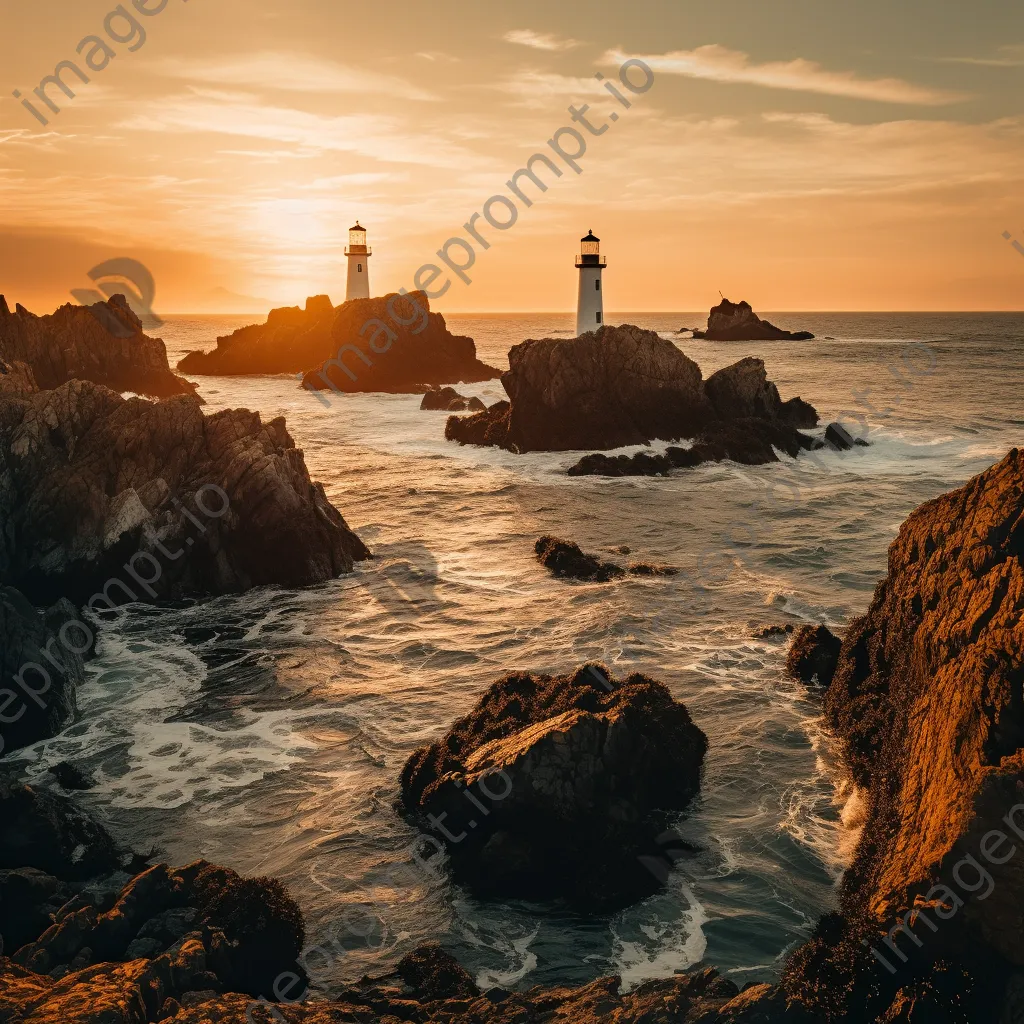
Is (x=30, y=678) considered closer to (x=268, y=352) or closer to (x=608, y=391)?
(x=608, y=391)

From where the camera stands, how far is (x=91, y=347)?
234 feet

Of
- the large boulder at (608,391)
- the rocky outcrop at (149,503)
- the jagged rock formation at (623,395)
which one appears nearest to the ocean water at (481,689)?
the rocky outcrop at (149,503)

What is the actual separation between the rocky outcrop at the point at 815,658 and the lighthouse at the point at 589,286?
48.6 metres

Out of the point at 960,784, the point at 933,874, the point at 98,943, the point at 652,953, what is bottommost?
the point at 652,953

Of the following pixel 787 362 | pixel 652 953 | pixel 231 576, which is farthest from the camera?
pixel 787 362

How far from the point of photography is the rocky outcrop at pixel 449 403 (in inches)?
2736

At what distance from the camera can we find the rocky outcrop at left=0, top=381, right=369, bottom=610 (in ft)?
89.4

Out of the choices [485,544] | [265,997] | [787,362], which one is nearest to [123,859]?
[265,997]

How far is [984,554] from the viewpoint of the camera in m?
14.8

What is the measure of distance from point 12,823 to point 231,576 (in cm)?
1488

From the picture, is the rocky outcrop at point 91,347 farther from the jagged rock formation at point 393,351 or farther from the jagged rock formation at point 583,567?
the jagged rock formation at point 583,567

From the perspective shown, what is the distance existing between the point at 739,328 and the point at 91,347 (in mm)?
117646

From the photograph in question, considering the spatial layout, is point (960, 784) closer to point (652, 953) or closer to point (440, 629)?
point (652, 953)

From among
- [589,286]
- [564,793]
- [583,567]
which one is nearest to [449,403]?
[589,286]
